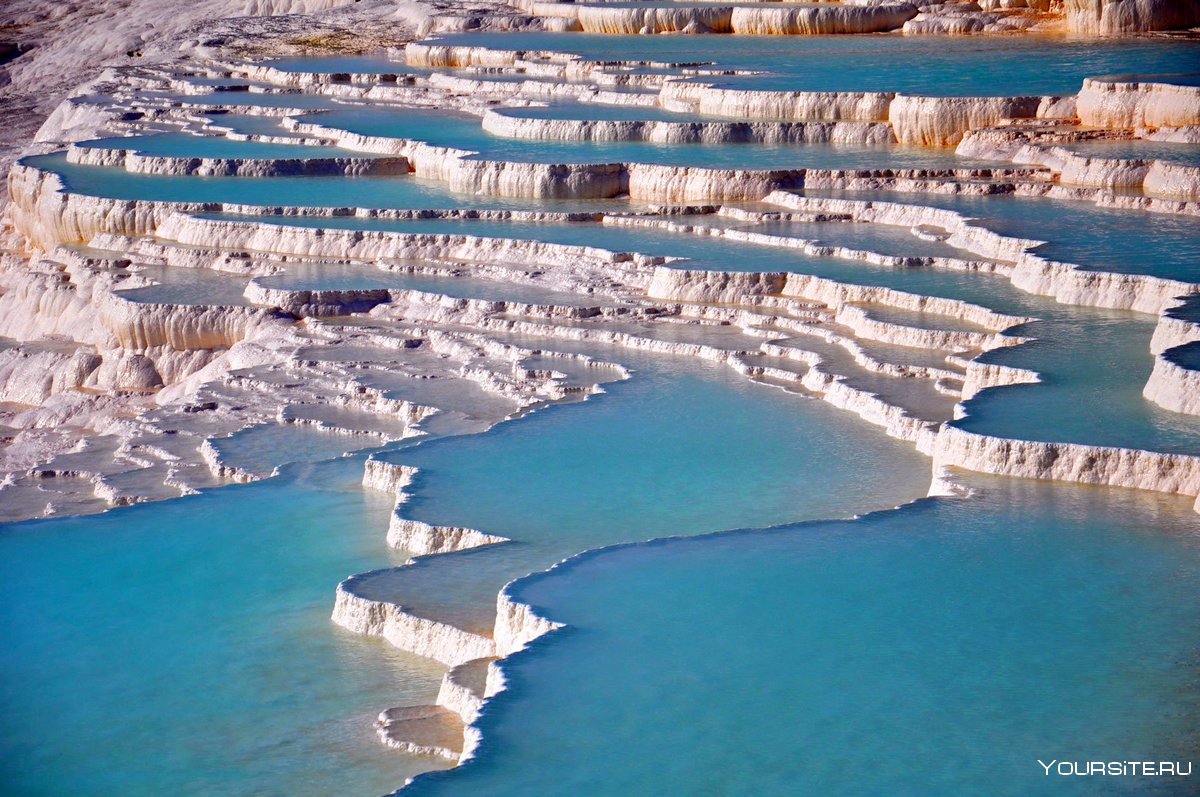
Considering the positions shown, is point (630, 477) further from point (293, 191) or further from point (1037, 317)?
point (293, 191)

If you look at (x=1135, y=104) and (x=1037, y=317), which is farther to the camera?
(x=1135, y=104)

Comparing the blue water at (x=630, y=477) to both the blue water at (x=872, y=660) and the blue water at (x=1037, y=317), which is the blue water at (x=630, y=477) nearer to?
the blue water at (x=872, y=660)

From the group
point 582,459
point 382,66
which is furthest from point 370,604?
point 382,66

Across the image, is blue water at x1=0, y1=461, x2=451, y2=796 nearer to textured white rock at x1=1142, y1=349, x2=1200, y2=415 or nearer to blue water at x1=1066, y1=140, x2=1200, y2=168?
textured white rock at x1=1142, y1=349, x2=1200, y2=415

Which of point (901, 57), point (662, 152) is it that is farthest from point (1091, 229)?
point (901, 57)

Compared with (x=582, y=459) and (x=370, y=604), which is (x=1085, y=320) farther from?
(x=370, y=604)

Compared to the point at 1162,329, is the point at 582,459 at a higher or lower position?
lower

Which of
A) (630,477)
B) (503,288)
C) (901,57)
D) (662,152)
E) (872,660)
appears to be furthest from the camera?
(901,57)
